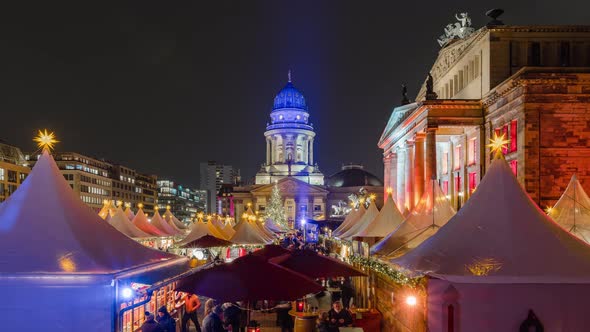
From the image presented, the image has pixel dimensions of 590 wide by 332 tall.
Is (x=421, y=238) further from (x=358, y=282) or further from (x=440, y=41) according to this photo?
(x=440, y=41)

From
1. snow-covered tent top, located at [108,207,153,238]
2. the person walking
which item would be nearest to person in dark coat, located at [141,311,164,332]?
the person walking

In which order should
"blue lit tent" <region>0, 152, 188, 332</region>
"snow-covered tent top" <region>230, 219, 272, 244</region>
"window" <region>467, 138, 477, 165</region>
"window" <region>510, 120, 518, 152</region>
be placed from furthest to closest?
"window" <region>467, 138, 477, 165</region> → "window" <region>510, 120, 518, 152</region> → "snow-covered tent top" <region>230, 219, 272, 244</region> → "blue lit tent" <region>0, 152, 188, 332</region>

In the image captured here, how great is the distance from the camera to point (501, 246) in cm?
972

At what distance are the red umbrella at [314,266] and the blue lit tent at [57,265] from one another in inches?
150

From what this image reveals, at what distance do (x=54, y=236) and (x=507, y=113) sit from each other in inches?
1117

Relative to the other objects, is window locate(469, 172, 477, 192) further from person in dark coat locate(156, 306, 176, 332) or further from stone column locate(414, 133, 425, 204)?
person in dark coat locate(156, 306, 176, 332)

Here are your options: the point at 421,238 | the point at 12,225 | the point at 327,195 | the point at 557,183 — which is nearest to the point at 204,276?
the point at 12,225

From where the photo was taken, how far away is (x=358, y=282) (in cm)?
1964

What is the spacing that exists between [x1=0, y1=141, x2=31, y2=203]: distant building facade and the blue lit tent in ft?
218

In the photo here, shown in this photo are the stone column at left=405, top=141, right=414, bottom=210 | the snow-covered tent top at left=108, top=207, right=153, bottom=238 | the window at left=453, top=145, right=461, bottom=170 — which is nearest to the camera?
the snow-covered tent top at left=108, top=207, right=153, bottom=238

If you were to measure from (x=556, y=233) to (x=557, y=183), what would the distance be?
22.3 meters

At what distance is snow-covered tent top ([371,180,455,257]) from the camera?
54.5 feet

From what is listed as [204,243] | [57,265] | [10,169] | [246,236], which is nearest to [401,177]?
[246,236]

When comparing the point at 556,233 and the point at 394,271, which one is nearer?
the point at 556,233
